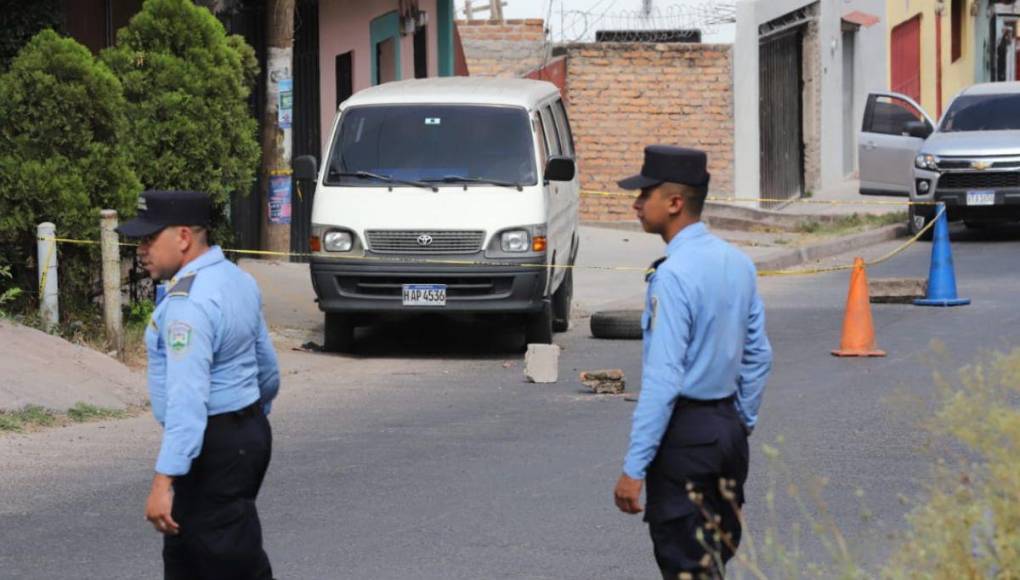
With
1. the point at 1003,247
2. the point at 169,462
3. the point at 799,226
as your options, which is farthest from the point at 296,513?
the point at 799,226

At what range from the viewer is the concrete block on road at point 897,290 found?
16500 mm

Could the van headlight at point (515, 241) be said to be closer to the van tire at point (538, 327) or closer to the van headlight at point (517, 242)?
the van headlight at point (517, 242)

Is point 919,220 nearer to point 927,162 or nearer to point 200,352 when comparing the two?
point 927,162

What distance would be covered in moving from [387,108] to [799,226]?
39.1 ft

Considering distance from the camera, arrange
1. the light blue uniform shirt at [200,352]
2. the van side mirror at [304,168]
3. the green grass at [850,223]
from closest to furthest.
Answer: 1. the light blue uniform shirt at [200,352]
2. the van side mirror at [304,168]
3. the green grass at [850,223]

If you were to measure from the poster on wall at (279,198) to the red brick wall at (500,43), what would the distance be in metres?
11.0

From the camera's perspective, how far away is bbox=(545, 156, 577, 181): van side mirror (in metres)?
14.1

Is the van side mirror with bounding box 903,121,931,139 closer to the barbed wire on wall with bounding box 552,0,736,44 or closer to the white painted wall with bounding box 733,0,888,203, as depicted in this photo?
the white painted wall with bounding box 733,0,888,203

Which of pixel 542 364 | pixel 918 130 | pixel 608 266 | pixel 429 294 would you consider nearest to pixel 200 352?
pixel 542 364

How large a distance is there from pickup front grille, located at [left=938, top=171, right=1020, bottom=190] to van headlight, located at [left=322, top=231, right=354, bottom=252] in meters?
10.8

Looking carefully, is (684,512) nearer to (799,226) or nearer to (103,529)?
(103,529)

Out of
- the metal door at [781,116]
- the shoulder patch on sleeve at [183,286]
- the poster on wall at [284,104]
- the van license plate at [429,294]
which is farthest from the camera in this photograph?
the metal door at [781,116]

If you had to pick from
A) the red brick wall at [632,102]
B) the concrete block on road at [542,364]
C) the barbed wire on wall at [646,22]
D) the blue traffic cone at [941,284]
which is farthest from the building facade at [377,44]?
the concrete block on road at [542,364]

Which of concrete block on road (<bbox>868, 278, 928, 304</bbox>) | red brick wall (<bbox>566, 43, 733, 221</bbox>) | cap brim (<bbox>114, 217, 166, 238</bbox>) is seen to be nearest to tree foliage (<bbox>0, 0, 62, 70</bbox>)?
concrete block on road (<bbox>868, 278, 928, 304</bbox>)
